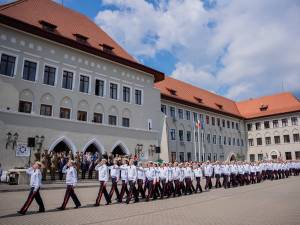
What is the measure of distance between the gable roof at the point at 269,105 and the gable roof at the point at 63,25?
3004 cm

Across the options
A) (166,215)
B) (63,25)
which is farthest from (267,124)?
(166,215)

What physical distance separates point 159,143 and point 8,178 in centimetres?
1699

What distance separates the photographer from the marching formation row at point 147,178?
420 inches

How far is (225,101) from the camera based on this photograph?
194ft

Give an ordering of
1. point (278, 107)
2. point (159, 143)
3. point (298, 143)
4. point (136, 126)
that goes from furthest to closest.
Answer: point (278, 107) < point (298, 143) < point (159, 143) < point (136, 126)

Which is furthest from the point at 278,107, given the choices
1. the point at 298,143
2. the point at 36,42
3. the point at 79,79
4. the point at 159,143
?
the point at 36,42

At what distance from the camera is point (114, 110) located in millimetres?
27984

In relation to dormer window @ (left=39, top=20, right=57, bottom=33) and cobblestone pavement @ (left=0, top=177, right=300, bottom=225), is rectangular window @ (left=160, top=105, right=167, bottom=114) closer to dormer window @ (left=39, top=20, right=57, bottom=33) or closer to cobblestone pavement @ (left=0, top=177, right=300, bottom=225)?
dormer window @ (left=39, top=20, right=57, bottom=33)

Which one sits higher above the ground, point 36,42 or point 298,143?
point 36,42

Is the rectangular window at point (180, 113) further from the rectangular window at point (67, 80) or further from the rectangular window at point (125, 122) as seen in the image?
the rectangular window at point (67, 80)

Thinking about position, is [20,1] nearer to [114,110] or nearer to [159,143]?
[114,110]

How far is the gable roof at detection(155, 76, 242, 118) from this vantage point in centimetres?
4169

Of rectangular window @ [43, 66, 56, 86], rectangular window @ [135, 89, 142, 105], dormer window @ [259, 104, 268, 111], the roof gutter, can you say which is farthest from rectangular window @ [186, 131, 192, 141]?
Answer: rectangular window @ [43, 66, 56, 86]

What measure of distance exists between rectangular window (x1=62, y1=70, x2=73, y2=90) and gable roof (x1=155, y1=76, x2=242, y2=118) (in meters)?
15.6
